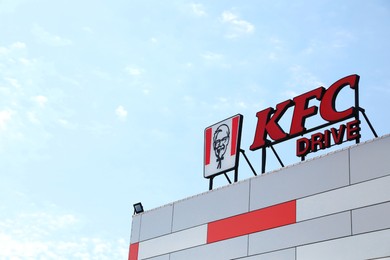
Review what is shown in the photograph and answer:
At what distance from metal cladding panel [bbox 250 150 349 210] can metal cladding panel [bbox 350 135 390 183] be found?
37cm

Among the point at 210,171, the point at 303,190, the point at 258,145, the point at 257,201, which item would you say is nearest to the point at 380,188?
the point at 303,190

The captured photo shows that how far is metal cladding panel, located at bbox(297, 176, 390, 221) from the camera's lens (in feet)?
77.8

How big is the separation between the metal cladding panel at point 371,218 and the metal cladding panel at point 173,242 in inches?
308

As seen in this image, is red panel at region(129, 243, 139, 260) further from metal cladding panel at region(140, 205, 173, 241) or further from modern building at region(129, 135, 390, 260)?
modern building at region(129, 135, 390, 260)

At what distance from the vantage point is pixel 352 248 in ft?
78.5

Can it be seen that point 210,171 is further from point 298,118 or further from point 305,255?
point 305,255

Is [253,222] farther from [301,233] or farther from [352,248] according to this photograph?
[352,248]

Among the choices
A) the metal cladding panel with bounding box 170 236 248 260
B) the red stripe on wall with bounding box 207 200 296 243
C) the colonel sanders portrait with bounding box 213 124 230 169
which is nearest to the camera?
the red stripe on wall with bounding box 207 200 296 243

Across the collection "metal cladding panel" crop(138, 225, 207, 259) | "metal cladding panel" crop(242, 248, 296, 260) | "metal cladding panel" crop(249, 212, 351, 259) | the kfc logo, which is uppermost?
the kfc logo

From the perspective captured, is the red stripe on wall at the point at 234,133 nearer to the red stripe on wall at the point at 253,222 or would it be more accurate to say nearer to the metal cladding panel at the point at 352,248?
the red stripe on wall at the point at 253,222

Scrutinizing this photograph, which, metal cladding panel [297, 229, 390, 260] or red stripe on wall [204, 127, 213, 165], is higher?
red stripe on wall [204, 127, 213, 165]

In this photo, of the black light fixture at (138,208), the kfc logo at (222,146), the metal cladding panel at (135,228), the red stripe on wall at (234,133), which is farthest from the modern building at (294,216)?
the red stripe on wall at (234,133)

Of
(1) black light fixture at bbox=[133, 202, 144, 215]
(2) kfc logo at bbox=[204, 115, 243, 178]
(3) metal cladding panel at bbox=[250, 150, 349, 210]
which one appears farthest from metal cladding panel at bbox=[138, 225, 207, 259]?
(2) kfc logo at bbox=[204, 115, 243, 178]

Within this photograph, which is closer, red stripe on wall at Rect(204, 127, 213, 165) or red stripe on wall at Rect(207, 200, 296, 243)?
red stripe on wall at Rect(207, 200, 296, 243)
